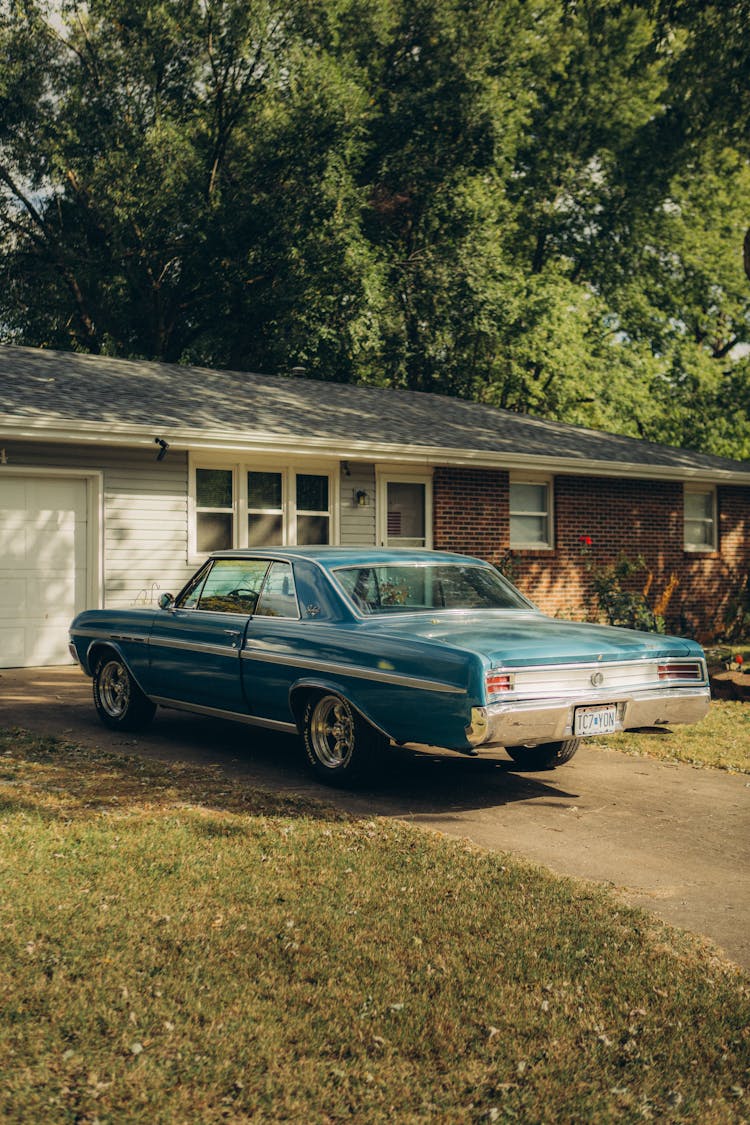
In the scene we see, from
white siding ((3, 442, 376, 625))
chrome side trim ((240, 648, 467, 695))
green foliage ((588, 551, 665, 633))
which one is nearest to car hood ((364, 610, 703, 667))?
chrome side trim ((240, 648, 467, 695))

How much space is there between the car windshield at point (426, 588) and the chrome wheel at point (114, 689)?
257 centimetres

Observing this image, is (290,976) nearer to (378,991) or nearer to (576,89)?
(378,991)

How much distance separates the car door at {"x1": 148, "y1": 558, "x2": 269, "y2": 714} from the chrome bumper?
223 centimetres

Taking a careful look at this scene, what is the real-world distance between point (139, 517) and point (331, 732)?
7.63 metres

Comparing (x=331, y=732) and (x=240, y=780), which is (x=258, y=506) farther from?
(x=331, y=732)

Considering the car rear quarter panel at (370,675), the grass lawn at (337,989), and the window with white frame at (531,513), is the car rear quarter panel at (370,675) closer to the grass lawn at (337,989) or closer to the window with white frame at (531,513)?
the grass lawn at (337,989)

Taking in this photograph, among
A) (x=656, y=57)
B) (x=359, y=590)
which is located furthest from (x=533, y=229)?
(x=359, y=590)

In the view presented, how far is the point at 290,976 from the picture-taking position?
14.1ft

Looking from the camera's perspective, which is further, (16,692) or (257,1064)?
(16,692)

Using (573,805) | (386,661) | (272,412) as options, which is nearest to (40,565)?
(272,412)

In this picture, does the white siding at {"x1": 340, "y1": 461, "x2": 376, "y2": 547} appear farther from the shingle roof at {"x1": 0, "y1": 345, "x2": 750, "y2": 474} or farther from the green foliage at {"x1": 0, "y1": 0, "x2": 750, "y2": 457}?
the green foliage at {"x1": 0, "y1": 0, "x2": 750, "y2": 457}

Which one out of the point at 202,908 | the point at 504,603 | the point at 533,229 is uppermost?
the point at 533,229

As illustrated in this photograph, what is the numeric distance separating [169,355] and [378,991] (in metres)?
27.1

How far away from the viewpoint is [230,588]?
337 inches
